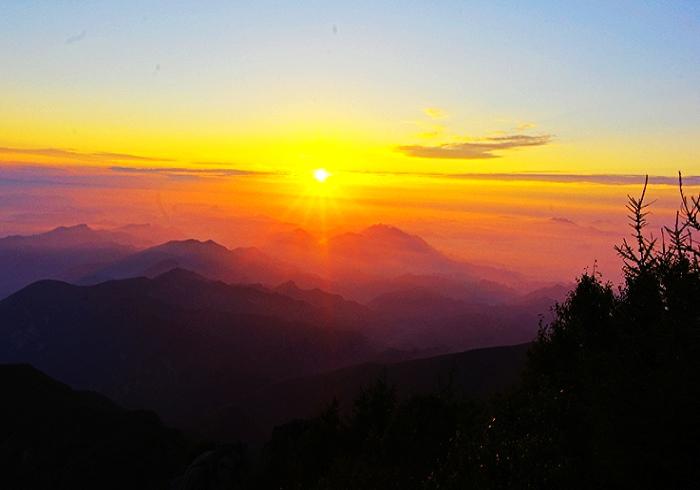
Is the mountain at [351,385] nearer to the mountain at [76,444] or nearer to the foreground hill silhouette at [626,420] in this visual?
the mountain at [76,444]

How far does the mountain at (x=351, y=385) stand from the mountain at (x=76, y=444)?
31.4 metres

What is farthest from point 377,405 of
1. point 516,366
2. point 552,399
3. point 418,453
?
point 516,366

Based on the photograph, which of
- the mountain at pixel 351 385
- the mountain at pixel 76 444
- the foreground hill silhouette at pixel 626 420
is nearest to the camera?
the foreground hill silhouette at pixel 626 420

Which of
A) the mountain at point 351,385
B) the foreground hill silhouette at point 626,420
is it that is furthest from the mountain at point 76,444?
the foreground hill silhouette at point 626,420

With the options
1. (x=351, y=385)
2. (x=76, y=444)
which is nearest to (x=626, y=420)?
(x=76, y=444)

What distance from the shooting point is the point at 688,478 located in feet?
41.7

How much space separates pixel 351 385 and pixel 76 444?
255ft

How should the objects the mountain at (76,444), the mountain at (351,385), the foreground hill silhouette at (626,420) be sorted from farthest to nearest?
the mountain at (351,385) → the mountain at (76,444) → the foreground hill silhouette at (626,420)

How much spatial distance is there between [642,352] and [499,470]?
17.5 feet

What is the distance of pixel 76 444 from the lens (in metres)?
89.4

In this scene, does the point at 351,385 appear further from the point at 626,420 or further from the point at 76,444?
the point at 626,420

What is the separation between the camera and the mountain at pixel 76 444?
3223 inches

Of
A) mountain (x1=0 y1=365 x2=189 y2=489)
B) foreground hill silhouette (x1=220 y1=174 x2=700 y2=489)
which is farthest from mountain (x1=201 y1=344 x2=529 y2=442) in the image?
foreground hill silhouette (x1=220 y1=174 x2=700 y2=489)

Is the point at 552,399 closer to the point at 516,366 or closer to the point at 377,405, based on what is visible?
the point at 377,405
